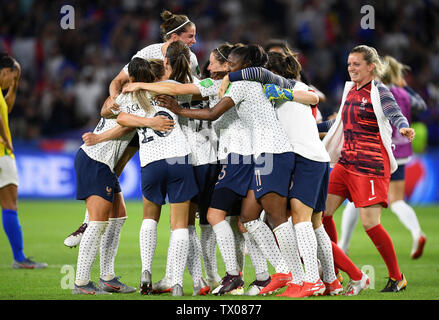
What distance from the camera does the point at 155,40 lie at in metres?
17.1

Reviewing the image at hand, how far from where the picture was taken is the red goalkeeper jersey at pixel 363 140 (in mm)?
6152

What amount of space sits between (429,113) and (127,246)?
8678mm

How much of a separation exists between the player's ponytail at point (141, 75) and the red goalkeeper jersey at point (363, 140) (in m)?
1.77

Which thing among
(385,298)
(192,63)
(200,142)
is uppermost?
(192,63)

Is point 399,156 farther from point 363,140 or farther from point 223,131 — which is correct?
point 223,131

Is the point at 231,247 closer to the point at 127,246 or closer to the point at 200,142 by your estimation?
the point at 200,142

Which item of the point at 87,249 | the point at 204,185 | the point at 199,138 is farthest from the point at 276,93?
the point at 87,249

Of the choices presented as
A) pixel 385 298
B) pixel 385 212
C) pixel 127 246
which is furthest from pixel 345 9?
pixel 385 298

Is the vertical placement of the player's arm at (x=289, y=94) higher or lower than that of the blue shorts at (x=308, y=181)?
higher

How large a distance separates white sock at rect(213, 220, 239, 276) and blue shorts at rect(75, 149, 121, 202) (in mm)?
959

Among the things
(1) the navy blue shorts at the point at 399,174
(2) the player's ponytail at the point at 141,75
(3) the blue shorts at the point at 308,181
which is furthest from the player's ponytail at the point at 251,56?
(1) the navy blue shorts at the point at 399,174

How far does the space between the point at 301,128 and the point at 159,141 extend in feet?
3.74

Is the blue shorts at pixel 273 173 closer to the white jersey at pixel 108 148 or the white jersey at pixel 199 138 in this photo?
the white jersey at pixel 199 138
